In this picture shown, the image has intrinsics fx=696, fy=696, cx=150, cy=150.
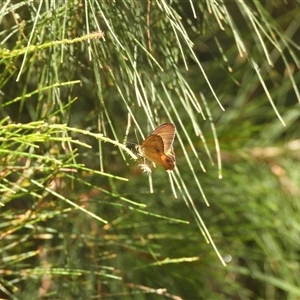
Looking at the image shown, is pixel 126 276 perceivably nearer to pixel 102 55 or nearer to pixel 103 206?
pixel 103 206

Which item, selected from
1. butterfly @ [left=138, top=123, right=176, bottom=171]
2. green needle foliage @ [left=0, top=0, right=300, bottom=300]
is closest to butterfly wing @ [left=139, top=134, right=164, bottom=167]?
butterfly @ [left=138, top=123, right=176, bottom=171]

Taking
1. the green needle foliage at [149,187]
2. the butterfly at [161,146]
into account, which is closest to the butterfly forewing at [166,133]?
the butterfly at [161,146]

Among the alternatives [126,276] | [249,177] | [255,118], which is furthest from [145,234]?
[255,118]

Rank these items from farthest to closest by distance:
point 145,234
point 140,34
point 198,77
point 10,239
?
point 198,77 → point 145,234 → point 10,239 → point 140,34

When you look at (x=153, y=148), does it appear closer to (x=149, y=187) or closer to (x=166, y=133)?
(x=166, y=133)

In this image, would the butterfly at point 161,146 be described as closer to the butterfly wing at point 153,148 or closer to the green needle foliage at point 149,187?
the butterfly wing at point 153,148

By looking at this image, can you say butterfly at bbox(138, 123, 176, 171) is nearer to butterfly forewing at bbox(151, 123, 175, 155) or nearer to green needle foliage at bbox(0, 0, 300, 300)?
→ butterfly forewing at bbox(151, 123, 175, 155)

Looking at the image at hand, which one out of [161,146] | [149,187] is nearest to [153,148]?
[161,146]

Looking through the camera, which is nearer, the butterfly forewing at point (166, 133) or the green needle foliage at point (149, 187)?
the butterfly forewing at point (166, 133)
